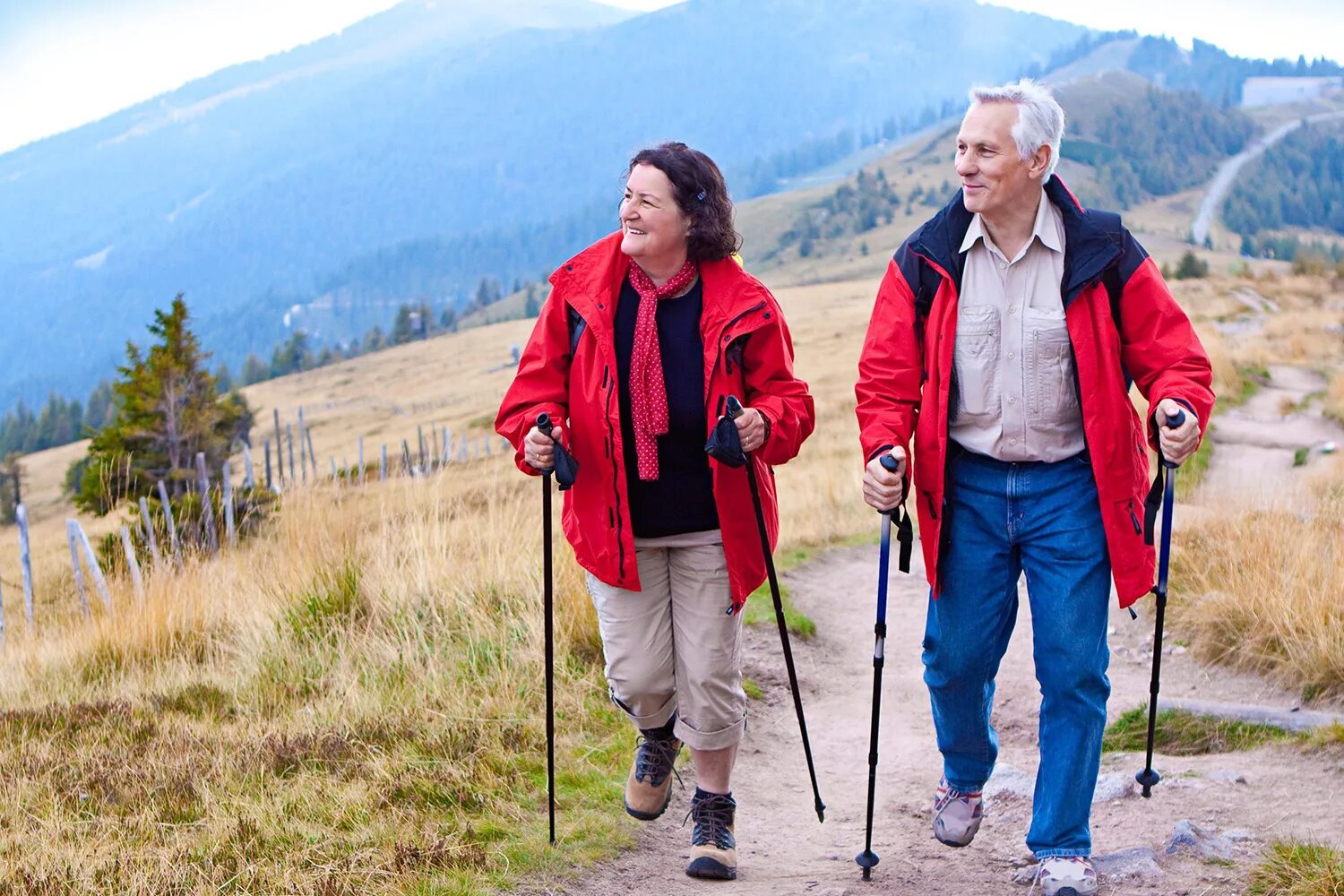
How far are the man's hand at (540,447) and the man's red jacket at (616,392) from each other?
65 mm

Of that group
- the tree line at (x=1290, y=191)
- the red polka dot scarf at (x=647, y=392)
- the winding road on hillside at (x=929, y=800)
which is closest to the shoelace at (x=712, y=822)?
the winding road on hillside at (x=929, y=800)

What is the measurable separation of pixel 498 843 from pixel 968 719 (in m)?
1.62

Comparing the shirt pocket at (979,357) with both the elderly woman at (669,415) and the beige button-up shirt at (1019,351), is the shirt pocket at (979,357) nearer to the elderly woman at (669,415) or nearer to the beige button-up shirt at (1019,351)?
the beige button-up shirt at (1019,351)

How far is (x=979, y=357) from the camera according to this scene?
12.6 ft

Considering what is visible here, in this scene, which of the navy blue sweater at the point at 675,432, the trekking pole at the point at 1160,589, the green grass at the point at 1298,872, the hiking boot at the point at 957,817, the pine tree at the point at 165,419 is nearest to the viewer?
the green grass at the point at 1298,872

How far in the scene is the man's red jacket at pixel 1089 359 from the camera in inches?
147

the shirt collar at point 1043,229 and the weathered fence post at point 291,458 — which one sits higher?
the shirt collar at point 1043,229

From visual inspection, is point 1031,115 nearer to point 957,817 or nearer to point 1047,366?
point 1047,366

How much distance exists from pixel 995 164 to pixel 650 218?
3.53ft

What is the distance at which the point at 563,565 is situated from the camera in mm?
6891

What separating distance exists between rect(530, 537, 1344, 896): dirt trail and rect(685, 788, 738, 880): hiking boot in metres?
0.05

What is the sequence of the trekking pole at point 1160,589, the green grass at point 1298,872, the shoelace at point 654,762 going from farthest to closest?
the shoelace at point 654,762 → the trekking pole at point 1160,589 → the green grass at point 1298,872

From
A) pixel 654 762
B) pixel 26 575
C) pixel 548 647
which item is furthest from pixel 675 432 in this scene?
pixel 26 575

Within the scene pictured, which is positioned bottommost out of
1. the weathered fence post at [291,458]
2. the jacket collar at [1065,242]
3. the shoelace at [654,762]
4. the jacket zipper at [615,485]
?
the weathered fence post at [291,458]
